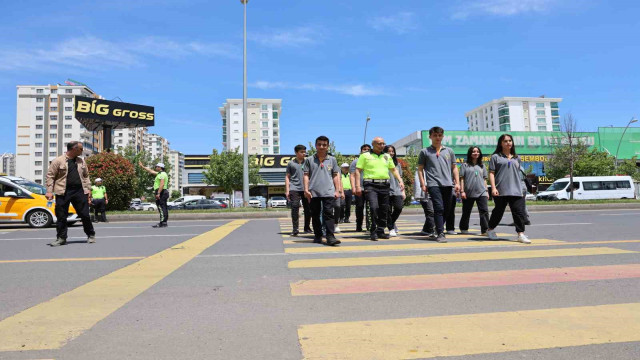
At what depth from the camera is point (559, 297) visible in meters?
3.04

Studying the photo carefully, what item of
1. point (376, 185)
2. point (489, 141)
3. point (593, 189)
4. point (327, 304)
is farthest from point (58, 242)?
point (489, 141)

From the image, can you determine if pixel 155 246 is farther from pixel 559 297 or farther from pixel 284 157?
pixel 284 157

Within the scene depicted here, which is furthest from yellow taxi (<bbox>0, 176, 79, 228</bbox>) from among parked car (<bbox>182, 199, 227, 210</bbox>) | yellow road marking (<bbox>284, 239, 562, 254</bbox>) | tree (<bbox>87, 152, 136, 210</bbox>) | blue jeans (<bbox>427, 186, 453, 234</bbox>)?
parked car (<bbox>182, 199, 227, 210</bbox>)

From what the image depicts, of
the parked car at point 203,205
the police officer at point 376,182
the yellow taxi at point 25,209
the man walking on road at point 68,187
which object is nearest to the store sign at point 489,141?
the parked car at point 203,205

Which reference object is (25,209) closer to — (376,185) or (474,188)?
(376,185)

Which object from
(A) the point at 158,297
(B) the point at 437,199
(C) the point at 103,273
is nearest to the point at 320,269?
(A) the point at 158,297

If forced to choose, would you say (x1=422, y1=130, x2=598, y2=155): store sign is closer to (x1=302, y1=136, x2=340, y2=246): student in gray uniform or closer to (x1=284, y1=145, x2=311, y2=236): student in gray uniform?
(x1=284, y1=145, x2=311, y2=236): student in gray uniform

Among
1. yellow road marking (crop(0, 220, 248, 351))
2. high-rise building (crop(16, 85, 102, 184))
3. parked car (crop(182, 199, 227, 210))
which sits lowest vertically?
yellow road marking (crop(0, 220, 248, 351))

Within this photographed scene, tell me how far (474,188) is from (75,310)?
6.58 m

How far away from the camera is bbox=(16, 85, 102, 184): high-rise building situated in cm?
9294

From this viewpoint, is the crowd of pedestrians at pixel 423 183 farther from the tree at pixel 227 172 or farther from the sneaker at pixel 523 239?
the tree at pixel 227 172

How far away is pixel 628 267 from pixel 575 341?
2.59 meters

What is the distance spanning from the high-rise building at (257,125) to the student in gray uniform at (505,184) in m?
94.6

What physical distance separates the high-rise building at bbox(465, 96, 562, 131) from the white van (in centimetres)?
8278
